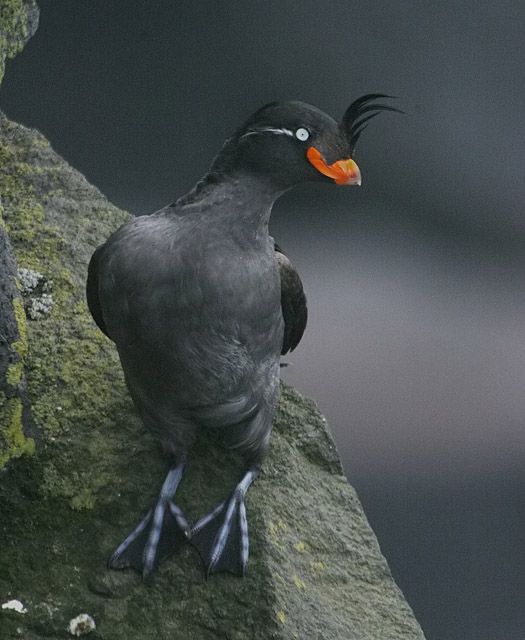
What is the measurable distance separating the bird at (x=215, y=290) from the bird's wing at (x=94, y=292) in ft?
0.06

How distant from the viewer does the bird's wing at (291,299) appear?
326cm

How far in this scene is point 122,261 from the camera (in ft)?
10.1

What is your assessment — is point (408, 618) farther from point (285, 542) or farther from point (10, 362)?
point (10, 362)

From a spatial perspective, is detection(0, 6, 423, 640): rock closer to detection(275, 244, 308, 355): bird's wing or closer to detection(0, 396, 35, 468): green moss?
detection(0, 396, 35, 468): green moss

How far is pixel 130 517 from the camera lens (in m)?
3.35

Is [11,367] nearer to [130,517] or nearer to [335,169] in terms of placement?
[130,517]

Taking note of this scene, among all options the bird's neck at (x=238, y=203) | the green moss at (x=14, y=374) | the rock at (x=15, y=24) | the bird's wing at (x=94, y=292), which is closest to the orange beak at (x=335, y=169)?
the bird's neck at (x=238, y=203)

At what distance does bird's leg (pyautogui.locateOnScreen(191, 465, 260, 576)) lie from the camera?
10.6ft

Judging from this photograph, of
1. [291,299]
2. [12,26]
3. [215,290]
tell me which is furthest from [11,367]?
[12,26]

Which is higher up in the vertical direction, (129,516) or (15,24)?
(15,24)

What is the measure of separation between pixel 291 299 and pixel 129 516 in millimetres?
840

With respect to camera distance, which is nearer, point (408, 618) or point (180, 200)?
point (180, 200)

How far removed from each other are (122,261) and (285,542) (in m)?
1.05

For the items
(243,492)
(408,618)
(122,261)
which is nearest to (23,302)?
(122,261)
